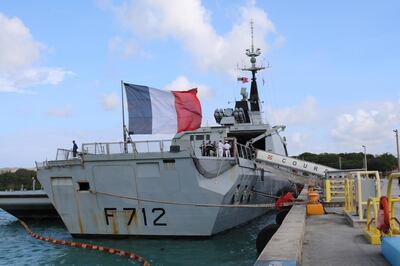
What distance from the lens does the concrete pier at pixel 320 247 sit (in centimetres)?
613

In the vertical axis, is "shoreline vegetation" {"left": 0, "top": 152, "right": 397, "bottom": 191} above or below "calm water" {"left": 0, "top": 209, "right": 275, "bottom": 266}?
above

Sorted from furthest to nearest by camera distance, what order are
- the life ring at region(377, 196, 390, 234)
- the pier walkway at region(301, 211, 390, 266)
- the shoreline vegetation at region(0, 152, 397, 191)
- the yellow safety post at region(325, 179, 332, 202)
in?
1. the shoreline vegetation at region(0, 152, 397, 191)
2. the yellow safety post at region(325, 179, 332, 202)
3. the pier walkway at region(301, 211, 390, 266)
4. the life ring at region(377, 196, 390, 234)

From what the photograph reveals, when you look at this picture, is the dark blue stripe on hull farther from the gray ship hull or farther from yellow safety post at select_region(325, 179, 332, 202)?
yellow safety post at select_region(325, 179, 332, 202)

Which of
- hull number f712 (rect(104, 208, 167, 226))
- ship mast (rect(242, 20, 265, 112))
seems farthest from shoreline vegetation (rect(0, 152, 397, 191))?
hull number f712 (rect(104, 208, 167, 226))

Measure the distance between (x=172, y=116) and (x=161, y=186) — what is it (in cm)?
248

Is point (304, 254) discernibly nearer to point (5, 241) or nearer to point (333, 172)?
point (333, 172)

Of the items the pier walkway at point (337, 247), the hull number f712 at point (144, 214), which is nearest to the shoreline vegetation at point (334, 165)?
the hull number f712 at point (144, 214)

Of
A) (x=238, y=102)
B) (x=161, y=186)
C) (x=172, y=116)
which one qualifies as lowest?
(x=161, y=186)

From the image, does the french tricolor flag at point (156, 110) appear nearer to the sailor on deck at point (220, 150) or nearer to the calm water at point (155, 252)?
the sailor on deck at point (220, 150)

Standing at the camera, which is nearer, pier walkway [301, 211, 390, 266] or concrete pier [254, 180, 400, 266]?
concrete pier [254, 180, 400, 266]

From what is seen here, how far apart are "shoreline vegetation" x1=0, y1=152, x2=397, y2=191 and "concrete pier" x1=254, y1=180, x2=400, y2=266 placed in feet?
155

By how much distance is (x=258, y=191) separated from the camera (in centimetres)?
2045

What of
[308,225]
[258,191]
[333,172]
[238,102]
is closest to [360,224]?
[308,225]

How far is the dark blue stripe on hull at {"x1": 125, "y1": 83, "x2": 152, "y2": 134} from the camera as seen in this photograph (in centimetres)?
1555
